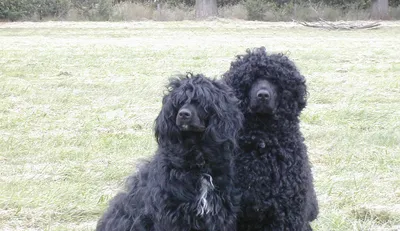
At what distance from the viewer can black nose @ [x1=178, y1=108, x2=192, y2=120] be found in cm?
385

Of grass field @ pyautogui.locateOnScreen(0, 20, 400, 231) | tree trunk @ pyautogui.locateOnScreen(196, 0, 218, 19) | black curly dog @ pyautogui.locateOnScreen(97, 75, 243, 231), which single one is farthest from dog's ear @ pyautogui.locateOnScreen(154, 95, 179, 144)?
tree trunk @ pyautogui.locateOnScreen(196, 0, 218, 19)

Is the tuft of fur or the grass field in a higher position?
the tuft of fur

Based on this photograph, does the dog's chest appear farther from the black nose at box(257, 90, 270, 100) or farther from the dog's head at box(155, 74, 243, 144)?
the black nose at box(257, 90, 270, 100)

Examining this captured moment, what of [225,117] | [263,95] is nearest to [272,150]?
[263,95]

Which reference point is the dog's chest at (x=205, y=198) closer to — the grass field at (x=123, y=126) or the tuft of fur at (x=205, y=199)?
the tuft of fur at (x=205, y=199)

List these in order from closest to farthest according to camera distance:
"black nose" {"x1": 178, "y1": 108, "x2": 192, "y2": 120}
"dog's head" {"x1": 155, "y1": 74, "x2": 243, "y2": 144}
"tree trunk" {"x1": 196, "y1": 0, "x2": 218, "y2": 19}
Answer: "black nose" {"x1": 178, "y1": 108, "x2": 192, "y2": 120}
"dog's head" {"x1": 155, "y1": 74, "x2": 243, "y2": 144}
"tree trunk" {"x1": 196, "y1": 0, "x2": 218, "y2": 19}

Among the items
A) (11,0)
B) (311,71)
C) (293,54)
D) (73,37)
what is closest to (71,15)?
(11,0)

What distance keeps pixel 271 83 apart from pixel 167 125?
93cm

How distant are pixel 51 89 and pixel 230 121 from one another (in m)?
7.81

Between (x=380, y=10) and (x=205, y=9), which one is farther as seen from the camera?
(x=380, y=10)

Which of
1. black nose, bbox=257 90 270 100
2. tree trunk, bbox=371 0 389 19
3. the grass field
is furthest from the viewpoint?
tree trunk, bbox=371 0 389 19

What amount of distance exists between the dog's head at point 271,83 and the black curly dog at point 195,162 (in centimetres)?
30

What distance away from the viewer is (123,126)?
8.55 metres

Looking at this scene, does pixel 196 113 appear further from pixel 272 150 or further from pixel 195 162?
pixel 272 150
